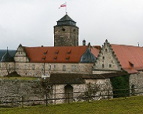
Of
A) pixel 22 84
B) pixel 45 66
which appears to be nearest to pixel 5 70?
pixel 45 66

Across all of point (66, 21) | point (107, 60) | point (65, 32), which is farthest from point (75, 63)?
point (66, 21)

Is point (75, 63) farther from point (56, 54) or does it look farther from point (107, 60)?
point (107, 60)

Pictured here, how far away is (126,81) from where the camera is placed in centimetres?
3133

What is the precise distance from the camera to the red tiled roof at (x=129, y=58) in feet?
111

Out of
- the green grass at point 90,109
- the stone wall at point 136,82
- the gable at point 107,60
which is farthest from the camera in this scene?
the gable at point 107,60

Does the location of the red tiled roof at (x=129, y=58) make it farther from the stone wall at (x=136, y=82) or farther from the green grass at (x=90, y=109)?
the green grass at (x=90, y=109)

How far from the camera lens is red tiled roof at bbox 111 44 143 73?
33.9m

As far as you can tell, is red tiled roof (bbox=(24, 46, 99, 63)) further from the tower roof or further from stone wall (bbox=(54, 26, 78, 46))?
the tower roof

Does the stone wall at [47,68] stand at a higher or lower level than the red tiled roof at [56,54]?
lower

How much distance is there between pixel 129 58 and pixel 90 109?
20.0 meters

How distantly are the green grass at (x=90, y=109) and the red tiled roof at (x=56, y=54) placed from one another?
2420 centimetres

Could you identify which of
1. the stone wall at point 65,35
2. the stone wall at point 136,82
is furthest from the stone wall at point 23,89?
the stone wall at point 65,35

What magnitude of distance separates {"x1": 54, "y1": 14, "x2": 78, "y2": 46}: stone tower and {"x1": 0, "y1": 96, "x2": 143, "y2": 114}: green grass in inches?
1415

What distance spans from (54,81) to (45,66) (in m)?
18.3
